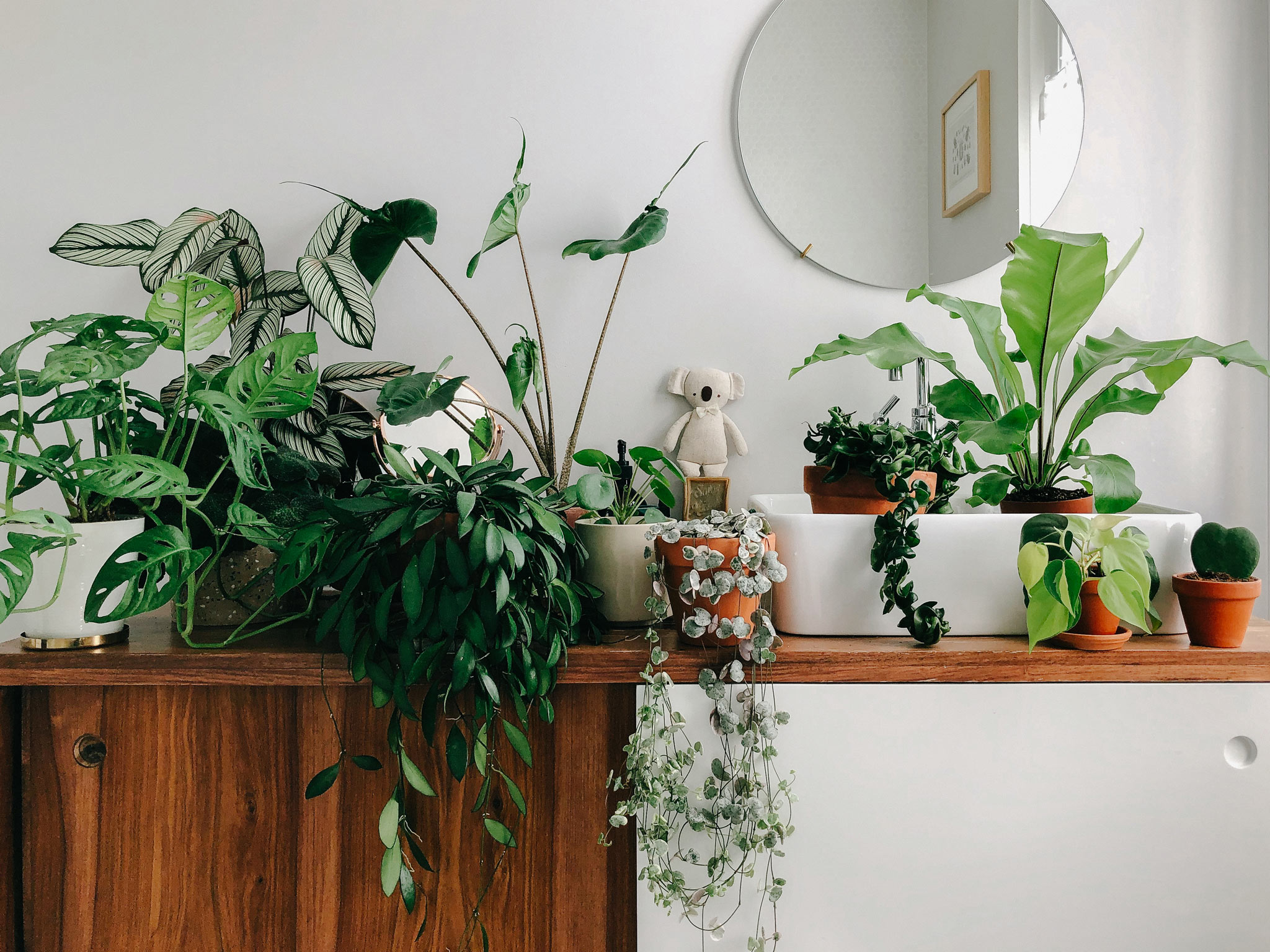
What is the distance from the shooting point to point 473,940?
32.8 inches

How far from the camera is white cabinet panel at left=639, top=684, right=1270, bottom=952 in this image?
2.65 ft

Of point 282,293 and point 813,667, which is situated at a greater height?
point 282,293

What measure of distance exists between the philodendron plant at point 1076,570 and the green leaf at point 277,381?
32.3 inches

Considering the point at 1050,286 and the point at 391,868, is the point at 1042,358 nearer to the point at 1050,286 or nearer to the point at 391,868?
the point at 1050,286

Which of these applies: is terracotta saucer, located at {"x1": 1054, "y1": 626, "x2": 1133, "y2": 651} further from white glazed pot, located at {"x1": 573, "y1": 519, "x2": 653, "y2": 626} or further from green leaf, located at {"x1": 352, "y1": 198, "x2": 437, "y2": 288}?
green leaf, located at {"x1": 352, "y1": 198, "x2": 437, "y2": 288}

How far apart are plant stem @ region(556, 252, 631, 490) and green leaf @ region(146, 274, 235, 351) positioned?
45 cm

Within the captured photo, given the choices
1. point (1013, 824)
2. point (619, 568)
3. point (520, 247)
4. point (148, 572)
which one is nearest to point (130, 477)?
point (148, 572)

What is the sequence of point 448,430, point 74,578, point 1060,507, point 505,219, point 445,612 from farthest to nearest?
1. point 448,430
2. point 505,219
3. point 1060,507
4. point 74,578
5. point 445,612

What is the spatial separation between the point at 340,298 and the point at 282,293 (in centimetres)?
13

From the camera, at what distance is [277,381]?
2.73 ft

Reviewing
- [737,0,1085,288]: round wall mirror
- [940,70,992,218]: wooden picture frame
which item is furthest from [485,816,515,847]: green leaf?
[940,70,992,218]: wooden picture frame

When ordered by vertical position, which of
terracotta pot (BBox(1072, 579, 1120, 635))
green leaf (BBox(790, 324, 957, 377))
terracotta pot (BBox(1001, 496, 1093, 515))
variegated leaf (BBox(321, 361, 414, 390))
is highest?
green leaf (BBox(790, 324, 957, 377))

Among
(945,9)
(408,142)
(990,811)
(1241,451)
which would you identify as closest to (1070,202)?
(945,9)

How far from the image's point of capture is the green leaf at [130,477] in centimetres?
72
